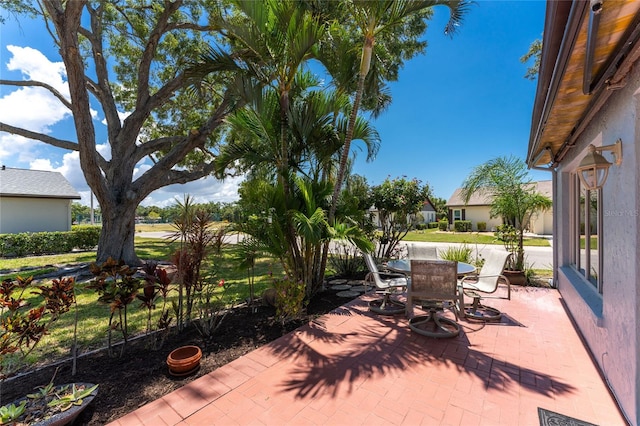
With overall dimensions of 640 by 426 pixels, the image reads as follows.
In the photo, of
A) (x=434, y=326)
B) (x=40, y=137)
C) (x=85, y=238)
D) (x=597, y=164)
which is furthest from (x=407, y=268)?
(x=85, y=238)

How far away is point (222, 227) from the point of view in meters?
4.94

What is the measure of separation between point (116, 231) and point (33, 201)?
12328 millimetres

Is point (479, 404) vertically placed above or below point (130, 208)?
below

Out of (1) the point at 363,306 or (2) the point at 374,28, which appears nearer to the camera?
(2) the point at 374,28

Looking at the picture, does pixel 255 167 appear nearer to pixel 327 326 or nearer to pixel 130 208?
pixel 327 326

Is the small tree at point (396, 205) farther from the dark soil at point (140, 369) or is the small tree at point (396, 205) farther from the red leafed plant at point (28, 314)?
the red leafed plant at point (28, 314)

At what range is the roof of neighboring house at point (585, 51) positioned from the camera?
1.74 m

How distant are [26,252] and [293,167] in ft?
54.3

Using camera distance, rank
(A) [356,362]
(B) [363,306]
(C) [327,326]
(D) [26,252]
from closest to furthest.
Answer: (A) [356,362] → (C) [327,326] → (B) [363,306] → (D) [26,252]

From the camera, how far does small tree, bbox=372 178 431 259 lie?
8.73m

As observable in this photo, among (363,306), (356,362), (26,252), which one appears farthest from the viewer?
(26,252)

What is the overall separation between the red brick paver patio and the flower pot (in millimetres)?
205

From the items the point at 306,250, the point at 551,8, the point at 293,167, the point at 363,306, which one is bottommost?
the point at 363,306

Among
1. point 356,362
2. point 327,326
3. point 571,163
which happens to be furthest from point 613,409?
point 571,163
